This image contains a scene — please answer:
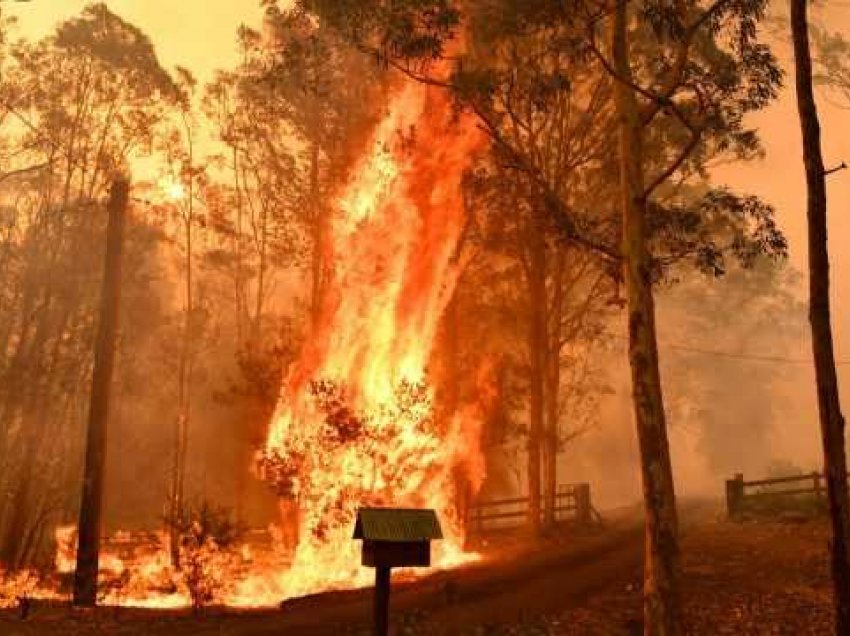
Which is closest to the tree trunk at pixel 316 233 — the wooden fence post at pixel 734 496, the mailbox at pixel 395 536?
the wooden fence post at pixel 734 496

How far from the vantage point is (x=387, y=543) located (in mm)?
9484

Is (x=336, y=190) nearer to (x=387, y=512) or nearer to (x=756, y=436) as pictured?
(x=387, y=512)

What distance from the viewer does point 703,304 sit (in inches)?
2830

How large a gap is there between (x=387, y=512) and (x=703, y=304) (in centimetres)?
6712

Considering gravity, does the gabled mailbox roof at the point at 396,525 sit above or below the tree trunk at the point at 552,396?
below

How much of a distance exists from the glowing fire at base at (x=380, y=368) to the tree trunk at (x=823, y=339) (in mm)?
11613

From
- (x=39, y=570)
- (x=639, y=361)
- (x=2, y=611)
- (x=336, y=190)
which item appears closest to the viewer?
(x=639, y=361)

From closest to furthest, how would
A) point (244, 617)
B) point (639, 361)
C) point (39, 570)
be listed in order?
point (639, 361)
point (244, 617)
point (39, 570)

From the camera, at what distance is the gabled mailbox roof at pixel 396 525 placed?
9.48 meters

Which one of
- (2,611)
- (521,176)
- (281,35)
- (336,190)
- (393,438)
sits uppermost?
(281,35)

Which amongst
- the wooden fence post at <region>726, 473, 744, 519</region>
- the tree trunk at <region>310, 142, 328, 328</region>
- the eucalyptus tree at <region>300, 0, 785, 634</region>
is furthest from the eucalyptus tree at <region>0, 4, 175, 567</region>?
the wooden fence post at <region>726, 473, 744, 519</region>

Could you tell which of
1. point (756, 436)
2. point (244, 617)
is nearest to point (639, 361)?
point (244, 617)

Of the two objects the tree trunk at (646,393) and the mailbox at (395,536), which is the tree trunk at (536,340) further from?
the mailbox at (395,536)

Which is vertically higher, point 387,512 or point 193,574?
point 387,512
